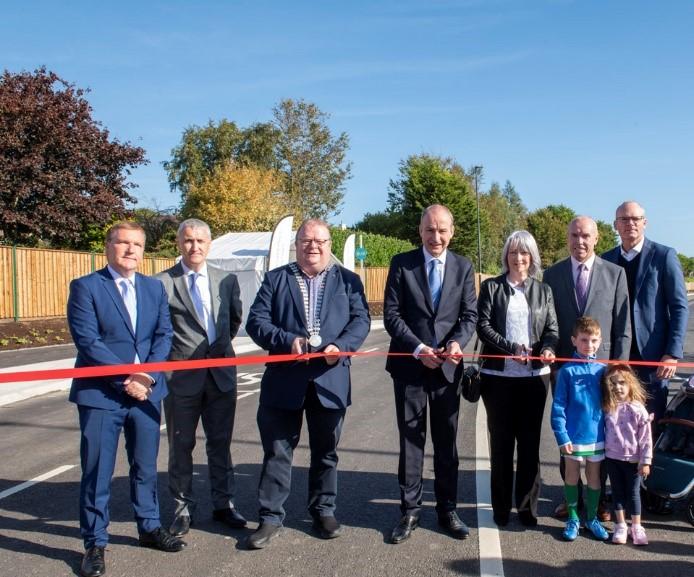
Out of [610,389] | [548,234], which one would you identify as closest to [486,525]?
[610,389]

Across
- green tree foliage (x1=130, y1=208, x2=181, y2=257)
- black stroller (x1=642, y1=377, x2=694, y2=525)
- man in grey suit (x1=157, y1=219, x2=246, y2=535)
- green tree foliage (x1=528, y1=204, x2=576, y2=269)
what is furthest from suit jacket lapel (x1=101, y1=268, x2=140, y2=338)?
green tree foliage (x1=528, y1=204, x2=576, y2=269)

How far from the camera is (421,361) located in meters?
4.67

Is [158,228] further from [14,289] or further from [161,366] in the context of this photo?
[161,366]

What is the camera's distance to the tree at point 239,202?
4112 centimetres

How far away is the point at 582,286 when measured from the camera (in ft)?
16.5

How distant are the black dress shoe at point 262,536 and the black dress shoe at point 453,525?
1148 millimetres

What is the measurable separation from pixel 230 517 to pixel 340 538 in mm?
820

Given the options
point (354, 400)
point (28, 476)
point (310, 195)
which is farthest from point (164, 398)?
point (310, 195)

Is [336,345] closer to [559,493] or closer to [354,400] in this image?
[559,493]

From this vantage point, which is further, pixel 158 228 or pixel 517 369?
pixel 158 228

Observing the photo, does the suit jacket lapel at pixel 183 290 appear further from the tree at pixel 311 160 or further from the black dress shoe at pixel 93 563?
the tree at pixel 311 160

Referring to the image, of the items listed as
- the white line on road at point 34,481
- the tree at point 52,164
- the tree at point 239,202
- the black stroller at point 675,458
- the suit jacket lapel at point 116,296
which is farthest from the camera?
the tree at point 239,202

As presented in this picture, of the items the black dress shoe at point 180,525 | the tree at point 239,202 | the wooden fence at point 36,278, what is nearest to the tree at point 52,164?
the wooden fence at point 36,278

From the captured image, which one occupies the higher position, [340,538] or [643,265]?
[643,265]
